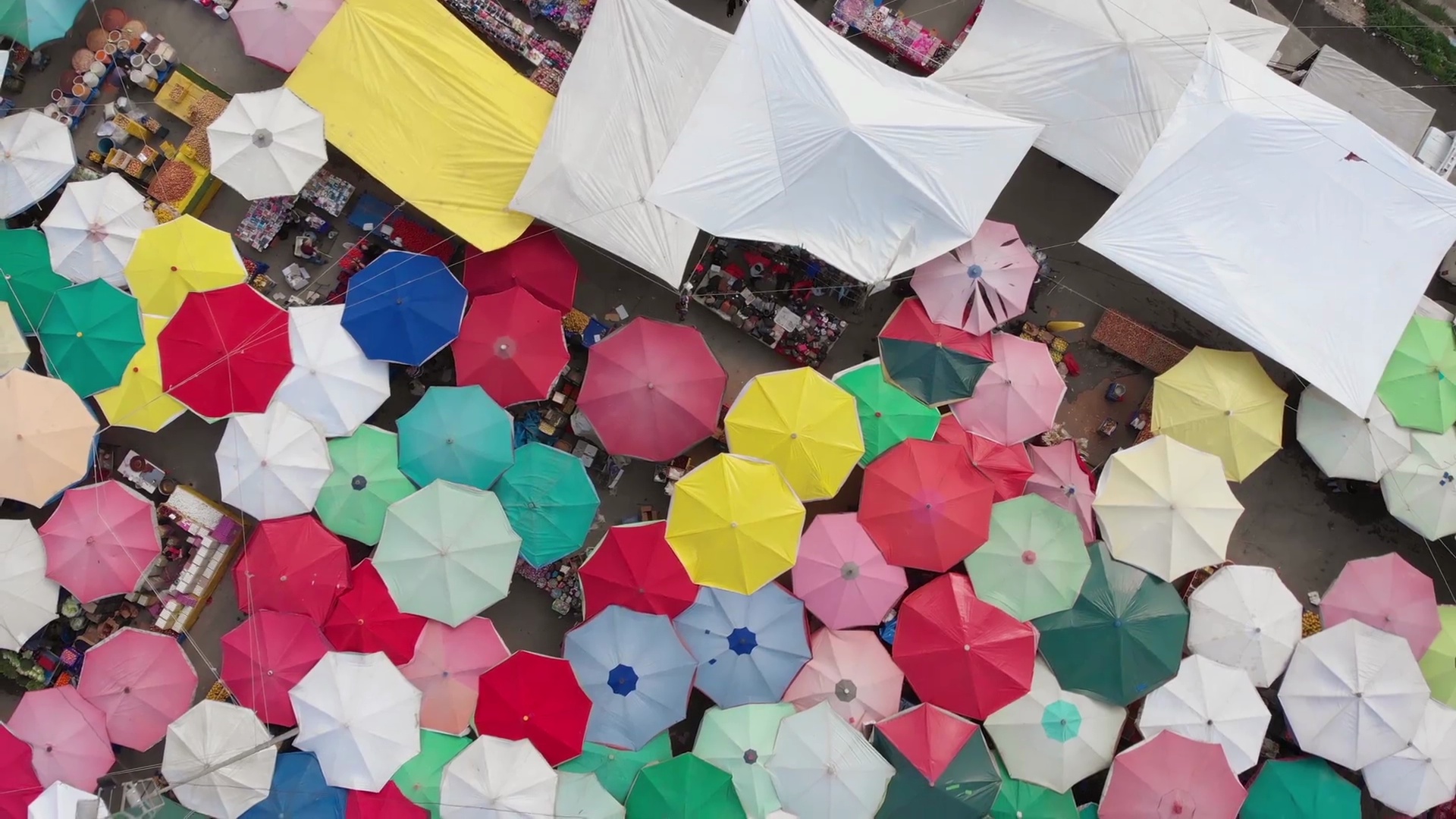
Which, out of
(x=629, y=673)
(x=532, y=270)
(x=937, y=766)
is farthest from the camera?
(x=532, y=270)

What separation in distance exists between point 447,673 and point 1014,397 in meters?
8.02

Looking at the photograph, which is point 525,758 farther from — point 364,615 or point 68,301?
point 68,301

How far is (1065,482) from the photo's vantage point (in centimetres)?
1126

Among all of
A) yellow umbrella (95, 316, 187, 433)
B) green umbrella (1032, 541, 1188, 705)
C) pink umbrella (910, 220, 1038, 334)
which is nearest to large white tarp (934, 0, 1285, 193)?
pink umbrella (910, 220, 1038, 334)

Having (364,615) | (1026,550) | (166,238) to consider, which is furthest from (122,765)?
(1026,550)

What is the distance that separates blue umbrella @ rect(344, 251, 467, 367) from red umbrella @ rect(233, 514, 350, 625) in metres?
2.44

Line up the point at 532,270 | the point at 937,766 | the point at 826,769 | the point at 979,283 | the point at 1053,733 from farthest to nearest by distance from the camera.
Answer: the point at 532,270 < the point at 979,283 < the point at 1053,733 < the point at 937,766 < the point at 826,769

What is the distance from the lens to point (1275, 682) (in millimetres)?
12516

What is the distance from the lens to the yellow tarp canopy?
11094 millimetres

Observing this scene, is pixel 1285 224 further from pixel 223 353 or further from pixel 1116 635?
pixel 223 353

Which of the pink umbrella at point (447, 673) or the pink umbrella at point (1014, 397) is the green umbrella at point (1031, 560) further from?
the pink umbrella at point (447, 673)

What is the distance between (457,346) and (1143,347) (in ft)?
31.0

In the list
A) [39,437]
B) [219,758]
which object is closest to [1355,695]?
[219,758]

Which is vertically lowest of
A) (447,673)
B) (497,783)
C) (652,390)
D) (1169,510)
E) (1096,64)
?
(497,783)
